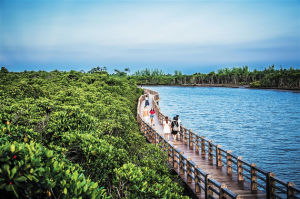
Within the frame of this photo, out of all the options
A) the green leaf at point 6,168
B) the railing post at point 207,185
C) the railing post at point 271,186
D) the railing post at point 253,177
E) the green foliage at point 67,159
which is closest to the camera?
the green leaf at point 6,168

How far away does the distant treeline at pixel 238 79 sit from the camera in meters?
101

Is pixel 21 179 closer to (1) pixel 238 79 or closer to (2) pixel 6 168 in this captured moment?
(2) pixel 6 168

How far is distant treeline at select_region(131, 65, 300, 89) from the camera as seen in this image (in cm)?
10080

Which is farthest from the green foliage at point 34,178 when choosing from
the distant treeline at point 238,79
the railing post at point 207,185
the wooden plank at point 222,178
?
the distant treeline at point 238,79

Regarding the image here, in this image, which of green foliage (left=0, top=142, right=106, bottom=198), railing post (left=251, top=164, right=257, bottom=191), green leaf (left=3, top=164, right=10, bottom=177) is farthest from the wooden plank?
green leaf (left=3, top=164, right=10, bottom=177)

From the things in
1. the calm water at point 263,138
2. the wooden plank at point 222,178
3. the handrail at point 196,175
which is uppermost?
the handrail at point 196,175

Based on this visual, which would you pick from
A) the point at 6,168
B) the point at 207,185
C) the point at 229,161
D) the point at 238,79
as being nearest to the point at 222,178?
the point at 229,161

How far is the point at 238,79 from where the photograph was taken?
14875cm

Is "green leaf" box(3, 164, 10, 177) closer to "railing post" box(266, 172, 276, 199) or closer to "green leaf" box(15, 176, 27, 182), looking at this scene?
"green leaf" box(15, 176, 27, 182)

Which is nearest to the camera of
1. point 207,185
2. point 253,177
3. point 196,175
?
point 207,185

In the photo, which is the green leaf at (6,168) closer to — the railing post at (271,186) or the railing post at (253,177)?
the railing post at (271,186)

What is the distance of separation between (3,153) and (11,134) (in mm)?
2210

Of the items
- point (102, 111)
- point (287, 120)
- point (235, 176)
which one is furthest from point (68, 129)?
point (287, 120)

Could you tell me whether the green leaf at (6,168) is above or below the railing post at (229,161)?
above
